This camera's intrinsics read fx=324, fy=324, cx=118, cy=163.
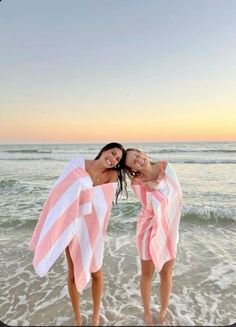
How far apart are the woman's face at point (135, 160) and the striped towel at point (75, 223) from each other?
9.7 inches

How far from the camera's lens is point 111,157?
2797 millimetres

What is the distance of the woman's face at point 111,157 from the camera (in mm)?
2797

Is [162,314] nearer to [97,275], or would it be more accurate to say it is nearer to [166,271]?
[166,271]

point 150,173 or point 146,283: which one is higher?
point 150,173

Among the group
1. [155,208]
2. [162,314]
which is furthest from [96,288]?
[155,208]

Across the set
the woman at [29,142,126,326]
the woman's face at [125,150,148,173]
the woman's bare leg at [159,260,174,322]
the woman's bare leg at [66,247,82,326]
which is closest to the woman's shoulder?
the woman at [29,142,126,326]

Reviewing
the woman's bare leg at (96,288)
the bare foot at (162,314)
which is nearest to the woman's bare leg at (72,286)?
the woman's bare leg at (96,288)

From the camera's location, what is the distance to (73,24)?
10.8m

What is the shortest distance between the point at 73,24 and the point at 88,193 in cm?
954

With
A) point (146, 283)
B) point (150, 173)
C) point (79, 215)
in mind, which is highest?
point (150, 173)

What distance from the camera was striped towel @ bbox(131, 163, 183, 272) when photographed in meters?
2.92

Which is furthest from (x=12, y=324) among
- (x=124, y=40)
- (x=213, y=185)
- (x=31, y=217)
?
(x=124, y=40)

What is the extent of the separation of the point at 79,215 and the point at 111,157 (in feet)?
1.85

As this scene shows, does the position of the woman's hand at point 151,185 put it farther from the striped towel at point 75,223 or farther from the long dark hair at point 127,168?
the striped towel at point 75,223
